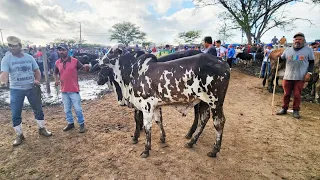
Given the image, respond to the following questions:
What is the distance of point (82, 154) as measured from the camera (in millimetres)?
4281

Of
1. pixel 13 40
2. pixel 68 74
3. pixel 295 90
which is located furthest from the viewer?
pixel 295 90

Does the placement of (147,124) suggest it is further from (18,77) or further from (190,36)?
(190,36)

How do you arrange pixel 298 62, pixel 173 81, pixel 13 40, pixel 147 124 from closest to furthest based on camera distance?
pixel 173 81 < pixel 147 124 < pixel 13 40 < pixel 298 62

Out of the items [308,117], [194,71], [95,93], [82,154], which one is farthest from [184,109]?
[95,93]

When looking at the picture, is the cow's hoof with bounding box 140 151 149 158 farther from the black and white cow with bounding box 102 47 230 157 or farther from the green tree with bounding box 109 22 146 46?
the green tree with bounding box 109 22 146 46

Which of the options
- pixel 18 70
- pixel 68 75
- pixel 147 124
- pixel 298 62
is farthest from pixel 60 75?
pixel 298 62

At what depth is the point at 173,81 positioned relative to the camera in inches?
153

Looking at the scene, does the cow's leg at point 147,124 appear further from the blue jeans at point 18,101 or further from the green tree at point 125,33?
the green tree at point 125,33

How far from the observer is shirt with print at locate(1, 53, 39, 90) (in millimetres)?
4504

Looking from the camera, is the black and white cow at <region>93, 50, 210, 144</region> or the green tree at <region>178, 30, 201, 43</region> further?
the green tree at <region>178, 30, 201, 43</region>

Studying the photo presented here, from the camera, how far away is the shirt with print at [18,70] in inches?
177

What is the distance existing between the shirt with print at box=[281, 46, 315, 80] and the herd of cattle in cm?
306

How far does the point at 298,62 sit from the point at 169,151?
13.7 feet

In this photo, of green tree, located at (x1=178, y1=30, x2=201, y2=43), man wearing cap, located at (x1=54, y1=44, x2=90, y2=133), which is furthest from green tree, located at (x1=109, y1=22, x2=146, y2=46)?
man wearing cap, located at (x1=54, y1=44, x2=90, y2=133)
